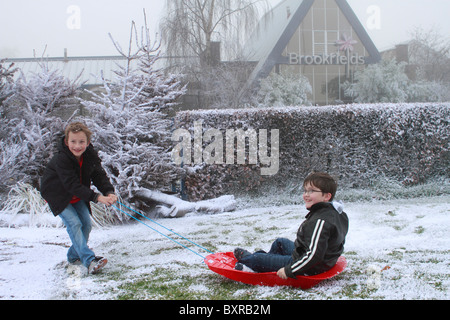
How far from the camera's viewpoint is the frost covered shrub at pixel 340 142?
8281mm

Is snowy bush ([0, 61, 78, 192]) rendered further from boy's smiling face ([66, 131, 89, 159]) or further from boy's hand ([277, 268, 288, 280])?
boy's hand ([277, 268, 288, 280])

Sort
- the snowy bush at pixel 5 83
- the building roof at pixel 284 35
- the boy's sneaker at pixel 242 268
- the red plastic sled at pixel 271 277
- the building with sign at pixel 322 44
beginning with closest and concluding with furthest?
the red plastic sled at pixel 271 277 < the boy's sneaker at pixel 242 268 < the snowy bush at pixel 5 83 < the building roof at pixel 284 35 < the building with sign at pixel 322 44

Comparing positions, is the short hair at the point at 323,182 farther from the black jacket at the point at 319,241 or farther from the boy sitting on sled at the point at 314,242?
the black jacket at the point at 319,241

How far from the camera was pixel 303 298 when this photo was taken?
3025 millimetres

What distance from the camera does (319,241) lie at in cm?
311

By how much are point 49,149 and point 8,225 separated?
1527mm

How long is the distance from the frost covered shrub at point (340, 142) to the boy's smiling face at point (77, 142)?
4.14m

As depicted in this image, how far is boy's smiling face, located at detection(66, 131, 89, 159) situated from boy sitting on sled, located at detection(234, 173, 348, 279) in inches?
71.5

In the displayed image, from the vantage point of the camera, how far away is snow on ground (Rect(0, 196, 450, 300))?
3252 mm

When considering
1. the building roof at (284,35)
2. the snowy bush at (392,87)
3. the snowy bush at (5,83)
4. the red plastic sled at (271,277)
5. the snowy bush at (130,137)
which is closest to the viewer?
the red plastic sled at (271,277)

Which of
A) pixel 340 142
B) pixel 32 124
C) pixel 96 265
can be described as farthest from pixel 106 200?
pixel 340 142

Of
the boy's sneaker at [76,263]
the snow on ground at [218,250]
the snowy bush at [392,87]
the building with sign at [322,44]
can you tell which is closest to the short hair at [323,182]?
the snow on ground at [218,250]

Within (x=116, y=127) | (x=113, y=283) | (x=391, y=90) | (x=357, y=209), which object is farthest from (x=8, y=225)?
(x=391, y=90)

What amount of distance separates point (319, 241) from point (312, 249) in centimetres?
8
